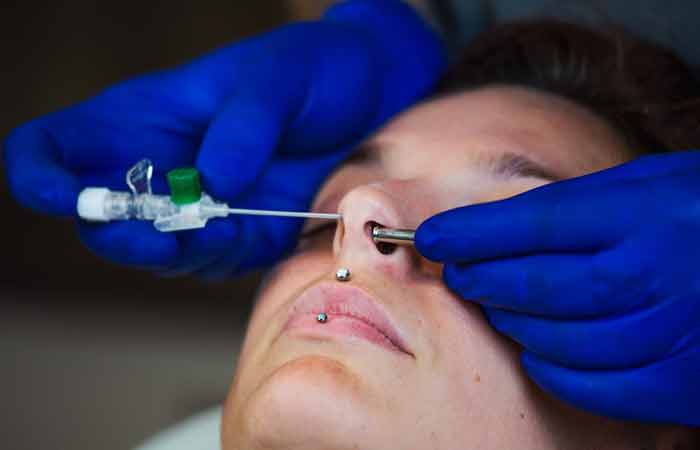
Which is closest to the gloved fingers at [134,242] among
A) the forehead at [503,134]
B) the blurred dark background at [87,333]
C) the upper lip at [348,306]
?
the upper lip at [348,306]

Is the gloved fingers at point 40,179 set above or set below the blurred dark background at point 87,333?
below

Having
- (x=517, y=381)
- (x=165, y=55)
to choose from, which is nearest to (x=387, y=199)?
(x=517, y=381)

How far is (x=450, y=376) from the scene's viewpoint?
940mm

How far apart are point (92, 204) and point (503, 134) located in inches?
24.5

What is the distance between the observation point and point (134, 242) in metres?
1.14

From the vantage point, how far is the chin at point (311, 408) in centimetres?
88

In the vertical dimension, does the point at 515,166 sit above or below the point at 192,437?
above

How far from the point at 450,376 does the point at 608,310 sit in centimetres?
21

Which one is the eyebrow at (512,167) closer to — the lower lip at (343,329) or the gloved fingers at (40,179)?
the lower lip at (343,329)

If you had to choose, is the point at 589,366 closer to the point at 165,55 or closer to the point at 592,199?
the point at 592,199

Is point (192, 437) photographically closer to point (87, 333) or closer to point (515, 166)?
point (515, 166)

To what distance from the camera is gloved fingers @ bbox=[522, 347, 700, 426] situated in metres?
0.88

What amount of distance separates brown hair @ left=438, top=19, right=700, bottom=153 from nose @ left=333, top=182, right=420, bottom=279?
54 centimetres

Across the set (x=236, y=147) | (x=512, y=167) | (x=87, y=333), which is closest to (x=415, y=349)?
(x=512, y=167)
